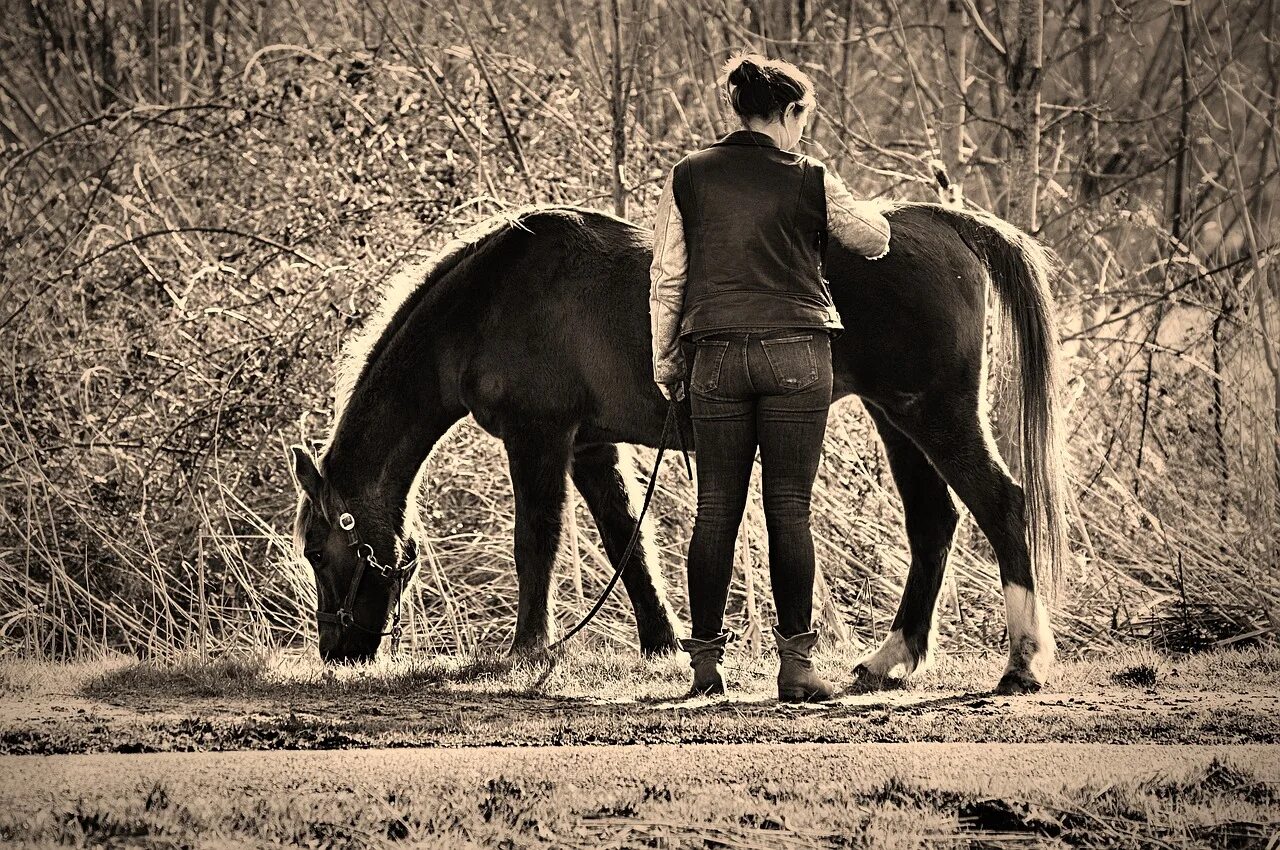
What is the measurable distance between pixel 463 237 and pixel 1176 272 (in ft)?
18.2

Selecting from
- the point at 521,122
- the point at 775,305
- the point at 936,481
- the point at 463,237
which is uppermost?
the point at 521,122

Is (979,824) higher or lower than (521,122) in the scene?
lower

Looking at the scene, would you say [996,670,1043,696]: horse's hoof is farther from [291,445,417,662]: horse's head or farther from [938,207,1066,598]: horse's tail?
[291,445,417,662]: horse's head

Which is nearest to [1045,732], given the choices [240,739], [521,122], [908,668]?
[908,668]

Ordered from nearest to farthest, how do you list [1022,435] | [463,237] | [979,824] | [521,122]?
[979,824] < [1022,435] < [463,237] < [521,122]

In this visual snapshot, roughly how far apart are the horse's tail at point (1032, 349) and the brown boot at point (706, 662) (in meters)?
1.37

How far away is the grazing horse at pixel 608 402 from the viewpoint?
609 centimetres

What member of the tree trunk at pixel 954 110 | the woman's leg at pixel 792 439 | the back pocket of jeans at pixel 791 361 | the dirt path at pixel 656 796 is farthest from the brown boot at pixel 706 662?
the tree trunk at pixel 954 110

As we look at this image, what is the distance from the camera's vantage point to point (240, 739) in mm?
5180

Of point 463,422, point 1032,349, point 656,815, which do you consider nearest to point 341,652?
point 463,422

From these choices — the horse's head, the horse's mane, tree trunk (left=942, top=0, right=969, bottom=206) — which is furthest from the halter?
tree trunk (left=942, top=0, right=969, bottom=206)

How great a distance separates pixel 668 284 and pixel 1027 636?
1954 millimetres

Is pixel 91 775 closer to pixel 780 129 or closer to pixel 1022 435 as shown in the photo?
pixel 780 129

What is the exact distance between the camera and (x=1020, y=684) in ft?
19.7
